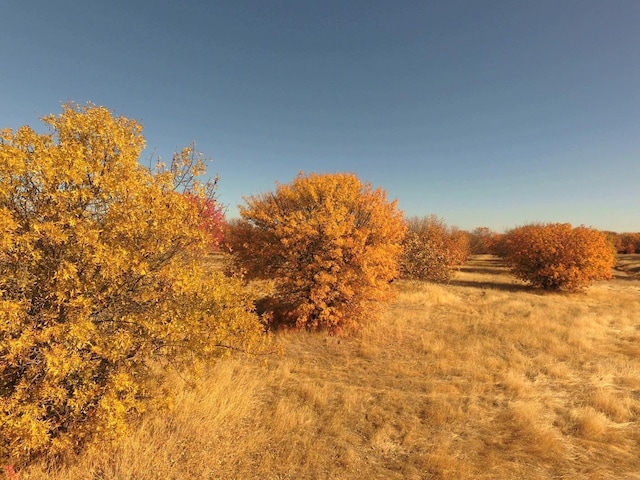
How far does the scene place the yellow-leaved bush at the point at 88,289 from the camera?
16.6ft

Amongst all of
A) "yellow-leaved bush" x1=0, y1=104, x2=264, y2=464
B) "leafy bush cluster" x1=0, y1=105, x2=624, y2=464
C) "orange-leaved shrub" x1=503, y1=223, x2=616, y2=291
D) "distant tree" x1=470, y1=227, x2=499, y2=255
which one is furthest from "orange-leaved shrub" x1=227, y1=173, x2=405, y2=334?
"distant tree" x1=470, y1=227, x2=499, y2=255

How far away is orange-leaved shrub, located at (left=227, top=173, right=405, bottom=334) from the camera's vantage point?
1477cm

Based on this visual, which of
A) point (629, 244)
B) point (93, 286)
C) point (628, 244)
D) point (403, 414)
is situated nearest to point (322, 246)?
point (403, 414)

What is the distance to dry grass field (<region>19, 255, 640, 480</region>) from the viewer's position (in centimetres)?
682

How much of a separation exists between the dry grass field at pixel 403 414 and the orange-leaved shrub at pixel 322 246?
5.43 ft

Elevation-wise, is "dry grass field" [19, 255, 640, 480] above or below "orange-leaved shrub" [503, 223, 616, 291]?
below

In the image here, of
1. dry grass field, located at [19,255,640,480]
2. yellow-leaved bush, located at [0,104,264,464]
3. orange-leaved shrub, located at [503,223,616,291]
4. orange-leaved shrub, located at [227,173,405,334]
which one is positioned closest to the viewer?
yellow-leaved bush, located at [0,104,264,464]

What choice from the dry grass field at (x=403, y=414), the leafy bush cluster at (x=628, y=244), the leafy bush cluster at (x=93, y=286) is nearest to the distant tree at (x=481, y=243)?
the leafy bush cluster at (x=628, y=244)

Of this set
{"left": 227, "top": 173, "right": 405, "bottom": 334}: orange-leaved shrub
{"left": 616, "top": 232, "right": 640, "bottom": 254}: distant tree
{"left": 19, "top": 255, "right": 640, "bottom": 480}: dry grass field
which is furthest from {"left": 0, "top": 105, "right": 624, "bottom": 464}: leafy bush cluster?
{"left": 616, "top": 232, "right": 640, "bottom": 254}: distant tree

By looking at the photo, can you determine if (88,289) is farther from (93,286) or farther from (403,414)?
(403,414)

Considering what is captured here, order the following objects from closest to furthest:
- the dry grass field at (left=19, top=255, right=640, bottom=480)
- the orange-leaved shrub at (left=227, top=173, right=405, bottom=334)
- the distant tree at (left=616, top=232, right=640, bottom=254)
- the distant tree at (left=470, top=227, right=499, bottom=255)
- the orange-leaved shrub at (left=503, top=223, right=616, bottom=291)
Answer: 1. the dry grass field at (left=19, top=255, right=640, bottom=480)
2. the orange-leaved shrub at (left=227, top=173, right=405, bottom=334)
3. the orange-leaved shrub at (left=503, top=223, right=616, bottom=291)
4. the distant tree at (left=470, top=227, right=499, bottom=255)
5. the distant tree at (left=616, top=232, right=640, bottom=254)

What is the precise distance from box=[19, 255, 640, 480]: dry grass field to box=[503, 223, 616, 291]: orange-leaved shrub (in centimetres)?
1514

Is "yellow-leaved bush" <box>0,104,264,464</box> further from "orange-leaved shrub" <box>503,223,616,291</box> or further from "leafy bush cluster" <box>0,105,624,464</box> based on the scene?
Result: "orange-leaved shrub" <box>503,223,616,291</box>

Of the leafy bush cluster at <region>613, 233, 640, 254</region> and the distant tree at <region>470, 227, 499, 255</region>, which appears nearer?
the distant tree at <region>470, 227, 499, 255</region>
